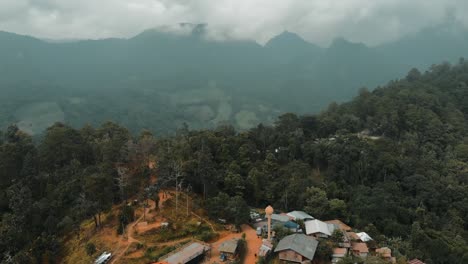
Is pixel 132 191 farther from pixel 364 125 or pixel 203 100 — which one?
pixel 203 100

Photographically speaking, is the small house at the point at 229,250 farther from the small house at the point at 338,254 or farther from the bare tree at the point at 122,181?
the bare tree at the point at 122,181

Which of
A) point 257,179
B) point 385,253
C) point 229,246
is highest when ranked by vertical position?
point 257,179

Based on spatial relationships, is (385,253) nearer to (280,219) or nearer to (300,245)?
(300,245)

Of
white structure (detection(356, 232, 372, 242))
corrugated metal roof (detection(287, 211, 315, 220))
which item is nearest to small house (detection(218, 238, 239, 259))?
corrugated metal roof (detection(287, 211, 315, 220))

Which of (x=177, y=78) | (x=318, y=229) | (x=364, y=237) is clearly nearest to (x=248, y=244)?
(x=318, y=229)

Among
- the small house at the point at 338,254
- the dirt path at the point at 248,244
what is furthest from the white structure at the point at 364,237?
the dirt path at the point at 248,244

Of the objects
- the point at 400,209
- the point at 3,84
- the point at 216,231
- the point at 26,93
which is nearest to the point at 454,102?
the point at 400,209
